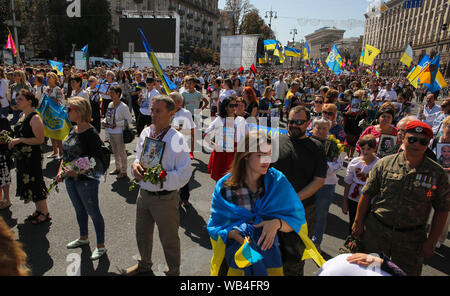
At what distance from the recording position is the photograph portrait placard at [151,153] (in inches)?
119

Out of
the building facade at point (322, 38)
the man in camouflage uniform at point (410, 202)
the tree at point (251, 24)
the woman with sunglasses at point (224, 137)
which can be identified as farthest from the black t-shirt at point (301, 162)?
the building facade at point (322, 38)

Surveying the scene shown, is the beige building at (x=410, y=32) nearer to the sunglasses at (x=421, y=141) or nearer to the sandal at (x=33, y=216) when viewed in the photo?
the sunglasses at (x=421, y=141)

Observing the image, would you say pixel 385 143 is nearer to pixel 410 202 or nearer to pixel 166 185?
pixel 410 202

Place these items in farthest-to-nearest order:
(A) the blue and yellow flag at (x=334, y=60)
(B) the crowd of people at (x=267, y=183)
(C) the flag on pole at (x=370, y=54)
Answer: (A) the blue and yellow flag at (x=334, y=60) < (C) the flag on pole at (x=370, y=54) < (B) the crowd of people at (x=267, y=183)

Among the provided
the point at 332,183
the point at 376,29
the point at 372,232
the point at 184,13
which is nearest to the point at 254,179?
the point at 372,232

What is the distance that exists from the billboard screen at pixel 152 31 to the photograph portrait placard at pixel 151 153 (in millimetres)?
30662

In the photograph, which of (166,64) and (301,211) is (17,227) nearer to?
(301,211)

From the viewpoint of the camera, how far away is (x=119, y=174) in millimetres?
6426

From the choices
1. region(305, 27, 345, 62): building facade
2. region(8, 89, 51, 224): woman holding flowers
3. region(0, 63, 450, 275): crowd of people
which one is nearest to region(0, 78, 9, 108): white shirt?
region(0, 63, 450, 275): crowd of people

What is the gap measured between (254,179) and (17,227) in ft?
13.1

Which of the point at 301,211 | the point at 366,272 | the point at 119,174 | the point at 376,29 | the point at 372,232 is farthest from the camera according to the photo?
the point at 376,29

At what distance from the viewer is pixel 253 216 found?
209 cm

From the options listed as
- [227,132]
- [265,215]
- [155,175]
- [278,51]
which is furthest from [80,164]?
[278,51]

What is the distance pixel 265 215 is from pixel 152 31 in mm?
34175
